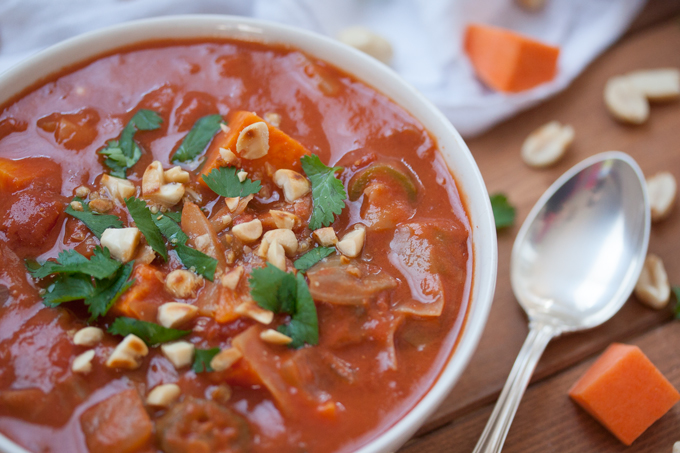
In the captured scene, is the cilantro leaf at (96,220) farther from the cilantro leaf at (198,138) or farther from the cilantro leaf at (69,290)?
the cilantro leaf at (198,138)

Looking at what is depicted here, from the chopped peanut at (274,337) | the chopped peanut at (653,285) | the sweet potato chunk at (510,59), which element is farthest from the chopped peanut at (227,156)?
the chopped peanut at (653,285)

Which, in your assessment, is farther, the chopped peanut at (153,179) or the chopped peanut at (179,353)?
the chopped peanut at (153,179)

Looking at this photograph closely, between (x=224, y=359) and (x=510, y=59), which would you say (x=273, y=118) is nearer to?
(x=224, y=359)

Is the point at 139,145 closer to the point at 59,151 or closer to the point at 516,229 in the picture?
the point at 59,151

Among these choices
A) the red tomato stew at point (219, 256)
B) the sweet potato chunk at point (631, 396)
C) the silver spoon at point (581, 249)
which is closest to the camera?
the red tomato stew at point (219, 256)

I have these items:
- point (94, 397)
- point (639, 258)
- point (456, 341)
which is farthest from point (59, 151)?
point (639, 258)
